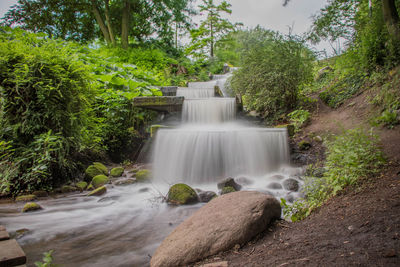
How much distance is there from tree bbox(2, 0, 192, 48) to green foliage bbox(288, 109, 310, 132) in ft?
32.1

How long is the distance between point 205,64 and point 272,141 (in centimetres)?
1332

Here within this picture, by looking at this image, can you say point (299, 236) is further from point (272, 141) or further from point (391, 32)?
point (391, 32)

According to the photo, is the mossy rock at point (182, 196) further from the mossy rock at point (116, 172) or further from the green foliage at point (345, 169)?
the mossy rock at point (116, 172)

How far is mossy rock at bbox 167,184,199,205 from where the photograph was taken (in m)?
4.27

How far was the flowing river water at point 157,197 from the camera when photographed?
2.91 metres

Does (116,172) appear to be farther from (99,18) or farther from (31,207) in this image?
(99,18)

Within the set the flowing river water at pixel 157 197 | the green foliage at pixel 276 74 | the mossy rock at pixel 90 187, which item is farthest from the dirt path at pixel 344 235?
the green foliage at pixel 276 74

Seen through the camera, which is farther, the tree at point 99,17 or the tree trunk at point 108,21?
the tree trunk at point 108,21

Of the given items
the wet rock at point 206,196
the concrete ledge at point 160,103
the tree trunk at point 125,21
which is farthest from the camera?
the tree trunk at point 125,21

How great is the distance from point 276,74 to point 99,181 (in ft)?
18.3

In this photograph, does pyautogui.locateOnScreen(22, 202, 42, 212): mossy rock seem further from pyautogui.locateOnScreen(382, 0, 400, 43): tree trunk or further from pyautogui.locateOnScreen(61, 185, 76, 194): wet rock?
pyautogui.locateOnScreen(382, 0, 400, 43): tree trunk

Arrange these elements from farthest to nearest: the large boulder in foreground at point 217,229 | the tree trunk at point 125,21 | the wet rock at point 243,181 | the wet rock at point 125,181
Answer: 1. the tree trunk at point 125,21
2. the wet rock at point 125,181
3. the wet rock at point 243,181
4. the large boulder in foreground at point 217,229

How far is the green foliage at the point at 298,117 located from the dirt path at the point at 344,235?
406 centimetres

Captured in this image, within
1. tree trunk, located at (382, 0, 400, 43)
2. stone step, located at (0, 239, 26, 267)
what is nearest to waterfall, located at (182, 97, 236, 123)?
tree trunk, located at (382, 0, 400, 43)
